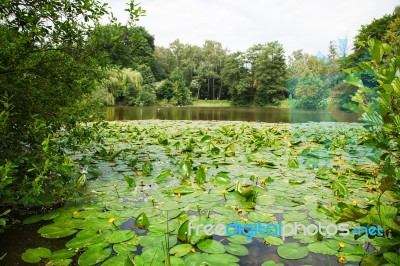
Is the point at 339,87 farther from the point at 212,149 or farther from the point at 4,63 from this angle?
the point at 4,63

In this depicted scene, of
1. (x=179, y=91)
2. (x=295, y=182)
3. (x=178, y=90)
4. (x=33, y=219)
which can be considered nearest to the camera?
(x=33, y=219)

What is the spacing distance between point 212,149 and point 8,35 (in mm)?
2857

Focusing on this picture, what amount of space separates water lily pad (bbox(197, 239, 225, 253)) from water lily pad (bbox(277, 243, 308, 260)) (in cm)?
34

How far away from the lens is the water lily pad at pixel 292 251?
149cm

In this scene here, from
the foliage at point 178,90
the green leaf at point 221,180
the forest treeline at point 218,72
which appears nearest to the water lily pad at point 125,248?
the green leaf at point 221,180

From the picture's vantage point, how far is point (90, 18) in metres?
2.52

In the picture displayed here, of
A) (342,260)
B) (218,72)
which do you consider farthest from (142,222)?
(218,72)

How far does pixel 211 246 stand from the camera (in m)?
1.58

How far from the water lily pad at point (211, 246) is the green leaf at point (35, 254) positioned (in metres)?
0.87

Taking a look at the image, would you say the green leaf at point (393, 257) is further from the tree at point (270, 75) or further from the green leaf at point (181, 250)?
the tree at point (270, 75)

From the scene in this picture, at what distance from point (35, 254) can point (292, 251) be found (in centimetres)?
147

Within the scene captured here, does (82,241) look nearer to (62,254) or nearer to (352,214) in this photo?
(62,254)

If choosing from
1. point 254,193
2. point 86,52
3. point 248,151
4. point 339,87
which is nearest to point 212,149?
point 248,151

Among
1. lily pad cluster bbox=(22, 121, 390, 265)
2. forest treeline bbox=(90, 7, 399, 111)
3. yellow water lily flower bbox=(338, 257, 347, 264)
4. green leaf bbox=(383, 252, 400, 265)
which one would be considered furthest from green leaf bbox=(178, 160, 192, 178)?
forest treeline bbox=(90, 7, 399, 111)
